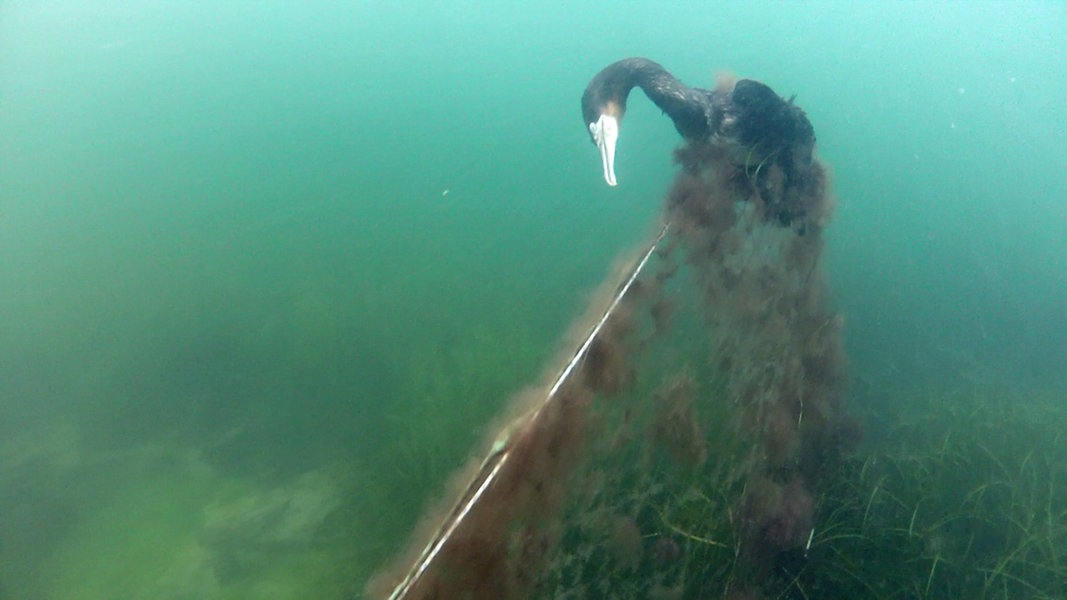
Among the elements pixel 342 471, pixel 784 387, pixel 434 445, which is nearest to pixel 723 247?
pixel 784 387

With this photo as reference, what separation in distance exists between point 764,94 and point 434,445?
3.20 metres

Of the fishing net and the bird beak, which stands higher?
the bird beak

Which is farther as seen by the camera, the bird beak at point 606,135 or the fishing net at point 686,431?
the bird beak at point 606,135

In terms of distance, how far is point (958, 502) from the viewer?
2.74 meters

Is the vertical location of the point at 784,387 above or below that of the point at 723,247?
below

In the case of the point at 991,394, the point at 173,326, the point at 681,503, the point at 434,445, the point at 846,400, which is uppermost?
the point at 173,326

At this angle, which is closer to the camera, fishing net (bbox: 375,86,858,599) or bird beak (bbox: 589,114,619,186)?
fishing net (bbox: 375,86,858,599)

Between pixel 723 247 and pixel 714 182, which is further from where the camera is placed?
pixel 714 182

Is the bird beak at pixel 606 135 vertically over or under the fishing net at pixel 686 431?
over

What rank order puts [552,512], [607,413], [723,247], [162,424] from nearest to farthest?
[552,512] < [607,413] < [723,247] < [162,424]

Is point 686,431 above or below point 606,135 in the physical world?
below

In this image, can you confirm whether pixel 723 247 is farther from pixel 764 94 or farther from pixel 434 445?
pixel 434 445

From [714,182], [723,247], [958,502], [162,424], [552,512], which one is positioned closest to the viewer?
[552,512]

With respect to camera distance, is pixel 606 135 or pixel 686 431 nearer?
pixel 686 431
